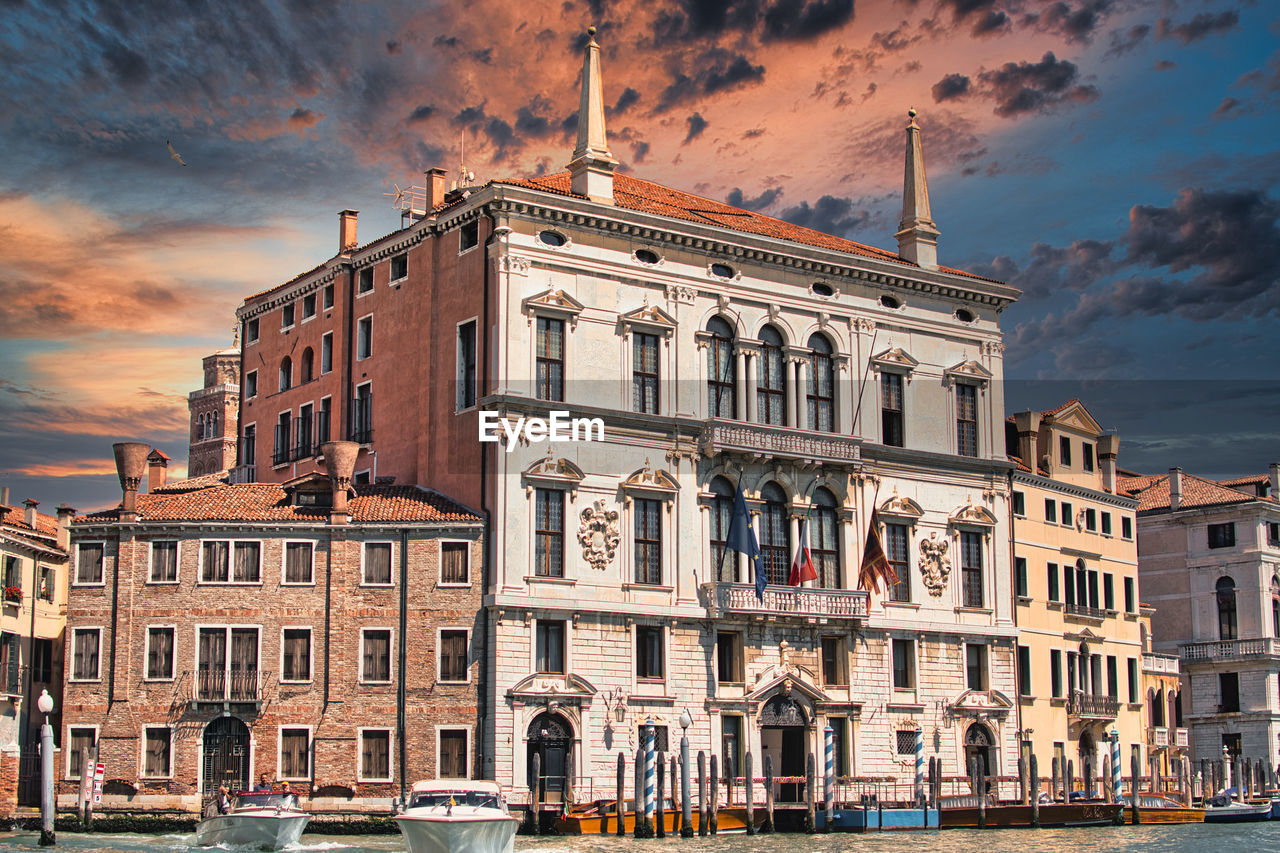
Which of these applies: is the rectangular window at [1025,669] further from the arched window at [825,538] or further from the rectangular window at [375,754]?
the rectangular window at [375,754]

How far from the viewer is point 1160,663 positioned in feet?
199

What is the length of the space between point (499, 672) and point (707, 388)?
10.1 m

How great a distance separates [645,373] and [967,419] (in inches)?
453

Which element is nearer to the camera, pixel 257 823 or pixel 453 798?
pixel 453 798

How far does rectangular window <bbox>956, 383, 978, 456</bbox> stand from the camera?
50.7m

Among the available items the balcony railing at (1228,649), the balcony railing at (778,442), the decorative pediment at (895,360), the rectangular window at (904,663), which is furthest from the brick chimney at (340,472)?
the balcony railing at (1228,649)

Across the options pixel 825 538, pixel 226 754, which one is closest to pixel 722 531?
pixel 825 538

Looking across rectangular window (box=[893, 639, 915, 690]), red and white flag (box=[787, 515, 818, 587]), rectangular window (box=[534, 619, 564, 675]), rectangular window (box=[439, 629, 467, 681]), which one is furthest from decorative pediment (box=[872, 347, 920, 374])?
rectangular window (box=[439, 629, 467, 681])

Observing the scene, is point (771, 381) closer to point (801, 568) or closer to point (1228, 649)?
point (801, 568)

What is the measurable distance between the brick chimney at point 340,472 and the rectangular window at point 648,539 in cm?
Answer: 731

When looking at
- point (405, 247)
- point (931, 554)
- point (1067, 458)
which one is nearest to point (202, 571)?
point (405, 247)

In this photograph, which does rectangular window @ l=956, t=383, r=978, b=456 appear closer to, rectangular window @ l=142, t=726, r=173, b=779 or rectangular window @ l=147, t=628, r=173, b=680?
rectangular window @ l=147, t=628, r=173, b=680

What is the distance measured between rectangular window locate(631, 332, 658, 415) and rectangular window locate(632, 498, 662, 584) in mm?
2467

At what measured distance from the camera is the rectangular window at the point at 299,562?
40.8 m
